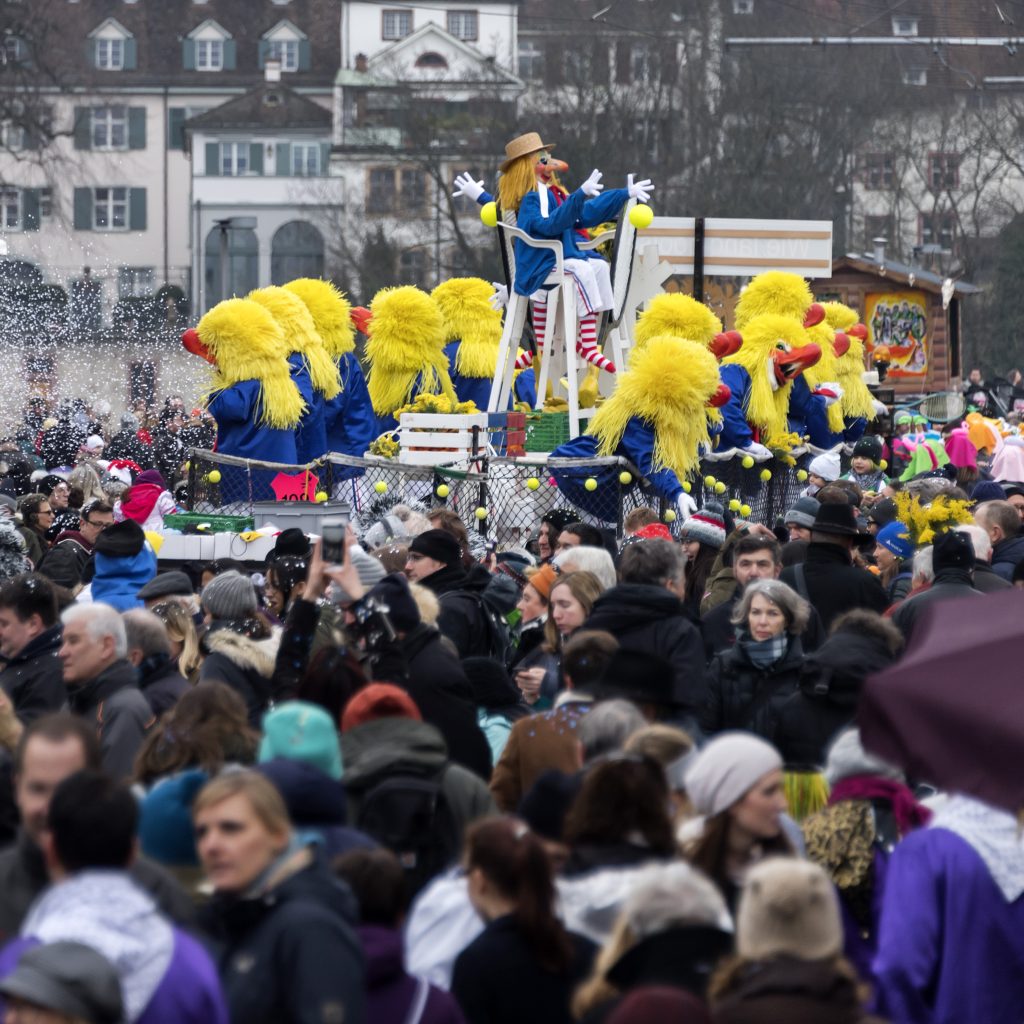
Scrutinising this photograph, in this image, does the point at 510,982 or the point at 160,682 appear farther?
the point at 160,682

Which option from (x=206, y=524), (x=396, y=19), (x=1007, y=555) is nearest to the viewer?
(x=1007, y=555)

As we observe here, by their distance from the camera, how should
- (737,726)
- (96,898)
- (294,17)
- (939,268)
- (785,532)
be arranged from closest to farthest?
(96,898)
(737,726)
(785,532)
(939,268)
(294,17)

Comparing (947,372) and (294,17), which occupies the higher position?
(294,17)

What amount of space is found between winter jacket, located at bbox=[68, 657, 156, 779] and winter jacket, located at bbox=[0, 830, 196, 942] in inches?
57.4

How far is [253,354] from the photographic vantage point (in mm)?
Answer: 13305

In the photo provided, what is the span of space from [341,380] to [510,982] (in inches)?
423

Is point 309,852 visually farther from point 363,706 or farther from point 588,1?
point 588,1

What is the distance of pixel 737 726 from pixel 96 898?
10.5ft

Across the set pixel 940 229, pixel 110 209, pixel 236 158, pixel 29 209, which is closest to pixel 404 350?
pixel 940 229

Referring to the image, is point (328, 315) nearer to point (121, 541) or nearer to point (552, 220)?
point (552, 220)

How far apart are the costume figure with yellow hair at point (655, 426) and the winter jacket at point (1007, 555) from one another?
261cm

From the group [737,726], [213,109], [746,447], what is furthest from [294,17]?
[737,726]

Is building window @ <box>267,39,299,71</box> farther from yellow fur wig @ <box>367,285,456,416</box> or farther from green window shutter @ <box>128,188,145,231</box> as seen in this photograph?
yellow fur wig @ <box>367,285,456,416</box>

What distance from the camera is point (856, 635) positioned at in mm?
6457
